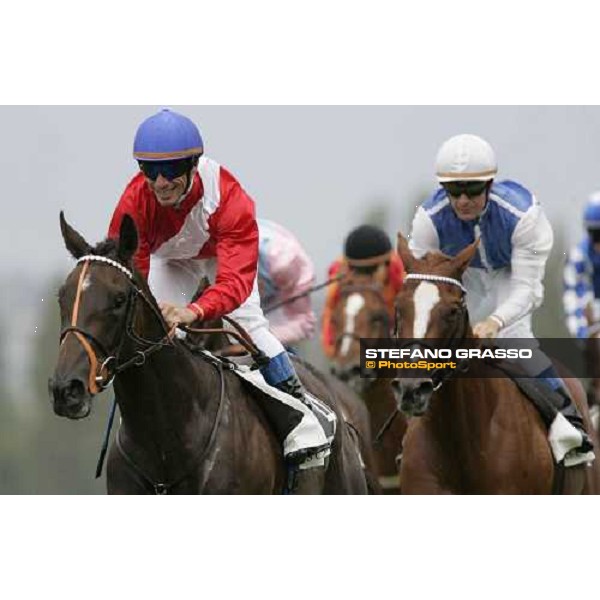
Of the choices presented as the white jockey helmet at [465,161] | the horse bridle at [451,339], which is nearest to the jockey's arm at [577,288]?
the white jockey helmet at [465,161]

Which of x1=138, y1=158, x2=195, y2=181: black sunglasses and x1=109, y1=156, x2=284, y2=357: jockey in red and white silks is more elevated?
x1=138, y1=158, x2=195, y2=181: black sunglasses

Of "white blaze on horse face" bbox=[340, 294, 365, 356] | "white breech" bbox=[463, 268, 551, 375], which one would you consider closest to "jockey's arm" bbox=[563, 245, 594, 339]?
"white breech" bbox=[463, 268, 551, 375]

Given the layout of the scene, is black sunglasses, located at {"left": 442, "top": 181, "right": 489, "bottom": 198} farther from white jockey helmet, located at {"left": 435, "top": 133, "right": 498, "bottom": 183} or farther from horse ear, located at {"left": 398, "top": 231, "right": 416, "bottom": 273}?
horse ear, located at {"left": 398, "top": 231, "right": 416, "bottom": 273}

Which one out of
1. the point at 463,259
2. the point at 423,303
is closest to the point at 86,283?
the point at 423,303

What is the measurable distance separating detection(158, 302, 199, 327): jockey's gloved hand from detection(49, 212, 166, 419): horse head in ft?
0.20

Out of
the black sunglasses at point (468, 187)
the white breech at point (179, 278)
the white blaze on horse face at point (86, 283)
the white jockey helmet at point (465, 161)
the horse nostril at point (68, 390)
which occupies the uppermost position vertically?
the white jockey helmet at point (465, 161)

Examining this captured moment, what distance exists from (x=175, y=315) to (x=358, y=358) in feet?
13.6

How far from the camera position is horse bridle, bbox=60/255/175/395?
587 centimetres

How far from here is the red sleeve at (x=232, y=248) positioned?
666cm

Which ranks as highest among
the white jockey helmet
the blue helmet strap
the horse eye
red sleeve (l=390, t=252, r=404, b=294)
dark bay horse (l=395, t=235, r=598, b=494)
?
the white jockey helmet

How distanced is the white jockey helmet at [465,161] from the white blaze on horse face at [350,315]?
2.54 metres

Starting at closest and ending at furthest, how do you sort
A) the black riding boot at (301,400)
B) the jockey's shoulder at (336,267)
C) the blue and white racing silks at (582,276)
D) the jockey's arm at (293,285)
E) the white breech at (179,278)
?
the black riding boot at (301,400)
the white breech at (179,278)
the blue and white racing silks at (582,276)
the jockey's arm at (293,285)
the jockey's shoulder at (336,267)

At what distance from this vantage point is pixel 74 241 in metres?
6.17

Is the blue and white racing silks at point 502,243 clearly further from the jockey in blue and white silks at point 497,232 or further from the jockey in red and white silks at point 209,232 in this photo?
the jockey in red and white silks at point 209,232
